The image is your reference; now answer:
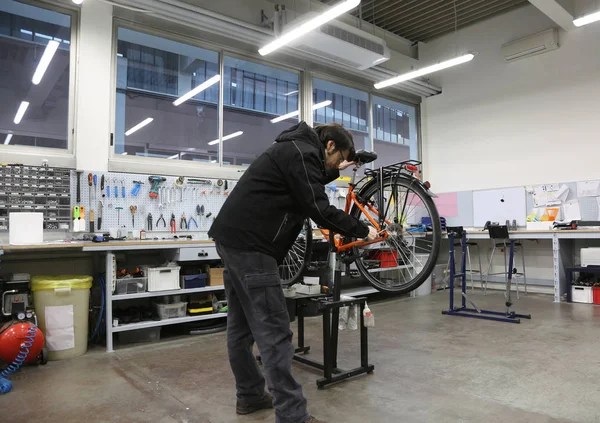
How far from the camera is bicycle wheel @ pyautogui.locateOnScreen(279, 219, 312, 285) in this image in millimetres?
3123

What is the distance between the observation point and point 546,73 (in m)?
5.95

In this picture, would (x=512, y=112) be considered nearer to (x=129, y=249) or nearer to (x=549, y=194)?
(x=549, y=194)

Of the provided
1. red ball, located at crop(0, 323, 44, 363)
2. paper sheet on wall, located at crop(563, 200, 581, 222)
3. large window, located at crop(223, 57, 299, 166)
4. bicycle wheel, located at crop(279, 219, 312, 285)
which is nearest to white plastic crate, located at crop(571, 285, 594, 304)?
paper sheet on wall, located at crop(563, 200, 581, 222)

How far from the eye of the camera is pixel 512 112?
20.7ft

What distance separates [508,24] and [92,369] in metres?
7.07

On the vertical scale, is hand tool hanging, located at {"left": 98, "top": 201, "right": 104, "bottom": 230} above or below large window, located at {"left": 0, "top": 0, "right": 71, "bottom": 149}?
below

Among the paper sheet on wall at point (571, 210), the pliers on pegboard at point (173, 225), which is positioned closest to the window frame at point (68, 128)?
the pliers on pegboard at point (173, 225)

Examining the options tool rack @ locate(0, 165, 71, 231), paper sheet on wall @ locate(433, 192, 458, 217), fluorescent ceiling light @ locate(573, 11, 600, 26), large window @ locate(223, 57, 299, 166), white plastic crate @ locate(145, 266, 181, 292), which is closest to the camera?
tool rack @ locate(0, 165, 71, 231)

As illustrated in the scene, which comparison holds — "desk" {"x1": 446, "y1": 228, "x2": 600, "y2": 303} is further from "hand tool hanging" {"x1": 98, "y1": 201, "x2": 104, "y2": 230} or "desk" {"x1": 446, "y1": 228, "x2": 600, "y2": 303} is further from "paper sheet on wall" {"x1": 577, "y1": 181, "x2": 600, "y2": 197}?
"hand tool hanging" {"x1": 98, "y1": 201, "x2": 104, "y2": 230}

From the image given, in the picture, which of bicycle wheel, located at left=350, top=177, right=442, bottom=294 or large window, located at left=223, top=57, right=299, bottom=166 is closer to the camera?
bicycle wheel, located at left=350, top=177, right=442, bottom=294

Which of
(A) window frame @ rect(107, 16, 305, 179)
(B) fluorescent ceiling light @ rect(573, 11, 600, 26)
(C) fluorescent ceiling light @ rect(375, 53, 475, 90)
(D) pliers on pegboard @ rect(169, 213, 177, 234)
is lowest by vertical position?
(D) pliers on pegboard @ rect(169, 213, 177, 234)

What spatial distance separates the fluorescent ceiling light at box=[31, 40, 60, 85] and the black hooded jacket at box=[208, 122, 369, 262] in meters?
3.27

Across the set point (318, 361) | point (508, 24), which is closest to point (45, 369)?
point (318, 361)

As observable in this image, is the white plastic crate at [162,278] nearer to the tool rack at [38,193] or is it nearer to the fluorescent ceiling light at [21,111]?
the tool rack at [38,193]
